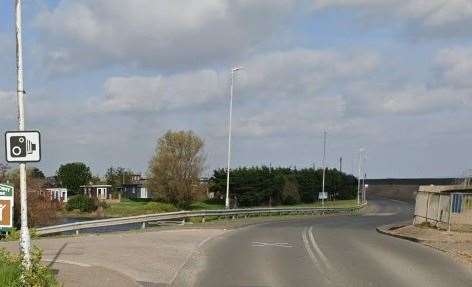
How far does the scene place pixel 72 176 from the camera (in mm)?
136250

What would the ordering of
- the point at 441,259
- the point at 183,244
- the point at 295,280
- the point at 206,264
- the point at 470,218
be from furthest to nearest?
the point at 470,218
the point at 183,244
the point at 441,259
the point at 206,264
the point at 295,280

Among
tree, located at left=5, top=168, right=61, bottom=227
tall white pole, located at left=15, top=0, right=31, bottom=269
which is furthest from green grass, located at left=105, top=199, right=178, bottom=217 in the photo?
tall white pole, located at left=15, top=0, right=31, bottom=269

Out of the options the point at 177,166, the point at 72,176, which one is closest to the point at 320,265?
the point at 177,166

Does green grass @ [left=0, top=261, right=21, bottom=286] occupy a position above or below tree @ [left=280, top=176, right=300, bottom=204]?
above

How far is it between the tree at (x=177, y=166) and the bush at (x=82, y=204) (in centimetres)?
1030

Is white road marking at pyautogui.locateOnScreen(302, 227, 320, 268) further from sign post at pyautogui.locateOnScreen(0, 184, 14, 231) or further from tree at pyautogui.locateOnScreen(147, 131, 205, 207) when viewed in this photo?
tree at pyautogui.locateOnScreen(147, 131, 205, 207)

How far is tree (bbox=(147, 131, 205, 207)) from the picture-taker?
279 feet

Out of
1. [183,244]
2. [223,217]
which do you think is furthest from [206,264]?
[223,217]

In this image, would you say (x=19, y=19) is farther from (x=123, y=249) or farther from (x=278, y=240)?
(x=278, y=240)

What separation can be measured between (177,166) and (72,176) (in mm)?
57457

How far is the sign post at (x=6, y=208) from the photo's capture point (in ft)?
64.3

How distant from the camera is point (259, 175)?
105375mm

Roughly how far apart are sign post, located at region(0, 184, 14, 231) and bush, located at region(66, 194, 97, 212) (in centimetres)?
7180

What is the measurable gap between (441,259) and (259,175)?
8790 centimetres
